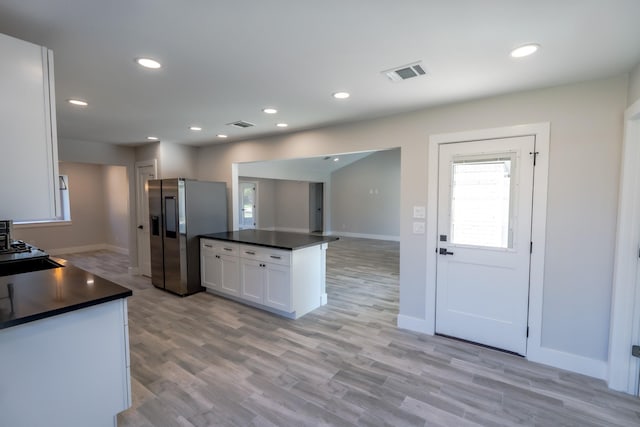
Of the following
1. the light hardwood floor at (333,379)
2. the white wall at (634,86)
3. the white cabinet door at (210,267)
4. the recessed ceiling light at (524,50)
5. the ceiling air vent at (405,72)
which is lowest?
the light hardwood floor at (333,379)

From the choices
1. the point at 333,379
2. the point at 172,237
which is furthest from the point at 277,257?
the point at 172,237

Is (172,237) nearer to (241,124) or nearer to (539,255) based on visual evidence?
(241,124)

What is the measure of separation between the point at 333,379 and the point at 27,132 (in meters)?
2.55

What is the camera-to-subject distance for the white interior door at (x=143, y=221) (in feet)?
17.8

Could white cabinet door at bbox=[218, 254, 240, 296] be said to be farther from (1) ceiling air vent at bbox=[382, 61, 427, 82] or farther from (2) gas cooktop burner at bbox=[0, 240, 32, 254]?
(1) ceiling air vent at bbox=[382, 61, 427, 82]

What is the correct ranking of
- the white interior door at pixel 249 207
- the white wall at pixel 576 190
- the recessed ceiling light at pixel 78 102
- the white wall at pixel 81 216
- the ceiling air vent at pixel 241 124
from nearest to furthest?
the white wall at pixel 576 190, the recessed ceiling light at pixel 78 102, the ceiling air vent at pixel 241 124, the white wall at pixel 81 216, the white interior door at pixel 249 207

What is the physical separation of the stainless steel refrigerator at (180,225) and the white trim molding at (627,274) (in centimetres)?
466

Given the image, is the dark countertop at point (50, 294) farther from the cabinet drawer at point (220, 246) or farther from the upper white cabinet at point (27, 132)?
the cabinet drawer at point (220, 246)

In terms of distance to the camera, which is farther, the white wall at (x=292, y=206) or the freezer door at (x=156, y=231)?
the white wall at (x=292, y=206)

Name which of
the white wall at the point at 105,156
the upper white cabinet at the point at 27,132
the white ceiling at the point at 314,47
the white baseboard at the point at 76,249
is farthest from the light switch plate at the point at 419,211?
the white baseboard at the point at 76,249

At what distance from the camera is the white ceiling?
4.86 ft

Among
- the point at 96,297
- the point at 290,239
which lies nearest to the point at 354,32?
the point at 96,297

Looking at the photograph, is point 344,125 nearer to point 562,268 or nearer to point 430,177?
point 430,177

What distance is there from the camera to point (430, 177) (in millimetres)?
3113
